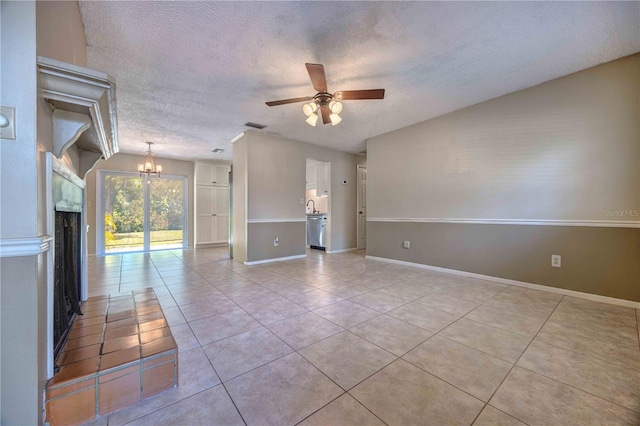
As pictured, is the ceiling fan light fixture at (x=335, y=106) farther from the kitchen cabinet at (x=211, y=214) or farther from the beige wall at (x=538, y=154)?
the kitchen cabinet at (x=211, y=214)

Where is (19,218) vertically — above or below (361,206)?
below

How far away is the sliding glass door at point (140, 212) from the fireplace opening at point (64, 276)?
479 cm

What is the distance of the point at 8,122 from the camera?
2.73ft

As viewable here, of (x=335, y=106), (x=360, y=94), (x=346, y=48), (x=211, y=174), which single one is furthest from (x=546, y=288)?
(x=211, y=174)

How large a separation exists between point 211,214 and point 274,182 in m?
3.10

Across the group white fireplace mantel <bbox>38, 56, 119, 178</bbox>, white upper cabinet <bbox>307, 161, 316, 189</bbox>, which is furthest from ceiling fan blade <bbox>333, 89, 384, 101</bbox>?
white upper cabinet <bbox>307, 161, 316, 189</bbox>

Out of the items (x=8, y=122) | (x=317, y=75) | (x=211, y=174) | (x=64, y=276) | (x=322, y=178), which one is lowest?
(x=64, y=276)

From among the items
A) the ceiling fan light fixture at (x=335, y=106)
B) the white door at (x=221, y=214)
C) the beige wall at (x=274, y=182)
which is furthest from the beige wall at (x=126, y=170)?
the ceiling fan light fixture at (x=335, y=106)

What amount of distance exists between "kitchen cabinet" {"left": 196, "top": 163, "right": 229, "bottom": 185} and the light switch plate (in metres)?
6.21

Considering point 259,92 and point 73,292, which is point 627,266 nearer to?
point 259,92

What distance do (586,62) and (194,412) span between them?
4.34 m

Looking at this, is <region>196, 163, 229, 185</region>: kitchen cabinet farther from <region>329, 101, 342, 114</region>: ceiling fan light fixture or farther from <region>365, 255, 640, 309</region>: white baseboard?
<region>365, 255, 640, 309</region>: white baseboard

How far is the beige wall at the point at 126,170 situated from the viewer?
543cm

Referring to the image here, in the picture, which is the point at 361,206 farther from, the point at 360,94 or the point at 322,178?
the point at 360,94
